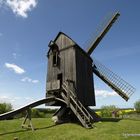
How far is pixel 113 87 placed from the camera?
892 inches

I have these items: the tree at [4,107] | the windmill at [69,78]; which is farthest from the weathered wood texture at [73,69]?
the tree at [4,107]

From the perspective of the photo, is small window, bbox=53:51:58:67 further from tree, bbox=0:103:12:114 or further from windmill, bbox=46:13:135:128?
tree, bbox=0:103:12:114

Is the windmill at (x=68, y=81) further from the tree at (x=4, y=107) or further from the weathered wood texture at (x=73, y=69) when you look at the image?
the tree at (x=4, y=107)

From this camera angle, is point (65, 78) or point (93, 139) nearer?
point (93, 139)

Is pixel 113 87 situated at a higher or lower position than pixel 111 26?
lower

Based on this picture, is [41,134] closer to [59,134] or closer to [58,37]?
[59,134]

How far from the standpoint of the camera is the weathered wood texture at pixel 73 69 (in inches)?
693

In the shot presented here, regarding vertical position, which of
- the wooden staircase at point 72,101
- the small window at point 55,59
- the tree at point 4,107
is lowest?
the wooden staircase at point 72,101

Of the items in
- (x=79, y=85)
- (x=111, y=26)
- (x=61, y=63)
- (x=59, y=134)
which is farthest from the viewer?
(x=111, y=26)

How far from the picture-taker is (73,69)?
17.7 meters

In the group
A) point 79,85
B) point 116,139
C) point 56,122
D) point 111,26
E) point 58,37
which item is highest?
point 111,26

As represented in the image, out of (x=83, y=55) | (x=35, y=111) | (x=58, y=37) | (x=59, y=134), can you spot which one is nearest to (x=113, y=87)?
(x=83, y=55)

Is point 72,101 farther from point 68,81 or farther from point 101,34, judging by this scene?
point 101,34

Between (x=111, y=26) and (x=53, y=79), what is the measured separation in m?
11.5
